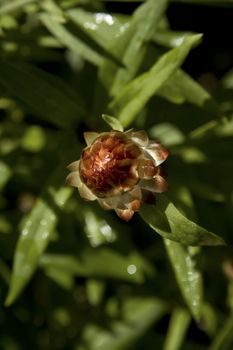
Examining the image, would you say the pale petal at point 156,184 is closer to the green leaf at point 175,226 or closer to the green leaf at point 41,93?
the green leaf at point 175,226

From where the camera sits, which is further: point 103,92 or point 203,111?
point 203,111

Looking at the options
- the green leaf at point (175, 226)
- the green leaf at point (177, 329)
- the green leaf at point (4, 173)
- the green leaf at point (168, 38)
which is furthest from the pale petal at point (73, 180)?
the green leaf at point (177, 329)

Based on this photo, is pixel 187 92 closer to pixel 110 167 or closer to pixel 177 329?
pixel 110 167

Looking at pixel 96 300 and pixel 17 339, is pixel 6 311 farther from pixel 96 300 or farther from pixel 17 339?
pixel 96 300

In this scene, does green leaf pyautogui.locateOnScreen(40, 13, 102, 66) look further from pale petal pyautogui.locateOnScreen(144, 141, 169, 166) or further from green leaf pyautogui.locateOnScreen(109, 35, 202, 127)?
pale petal pyautogui.locateOnScreen(144, 141, 169, 166)

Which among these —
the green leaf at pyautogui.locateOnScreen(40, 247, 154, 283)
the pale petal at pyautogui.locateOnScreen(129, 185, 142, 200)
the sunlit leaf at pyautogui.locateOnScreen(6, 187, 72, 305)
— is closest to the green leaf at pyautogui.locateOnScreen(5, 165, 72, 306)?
the sunlit leaf at pyautogui.locateOnScreen(6, 187, 72, 305)

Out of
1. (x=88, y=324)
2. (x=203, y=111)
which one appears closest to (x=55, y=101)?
(x=203, y=111)
